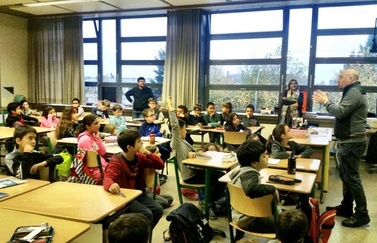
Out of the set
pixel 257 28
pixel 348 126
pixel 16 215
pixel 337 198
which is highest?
pixel 257 28

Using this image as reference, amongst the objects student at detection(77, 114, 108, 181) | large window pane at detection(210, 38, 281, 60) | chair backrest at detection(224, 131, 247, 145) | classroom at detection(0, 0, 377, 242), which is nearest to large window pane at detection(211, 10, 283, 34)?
classroom at detection(0, 0, 377, 242)

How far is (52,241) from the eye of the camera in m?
1.52

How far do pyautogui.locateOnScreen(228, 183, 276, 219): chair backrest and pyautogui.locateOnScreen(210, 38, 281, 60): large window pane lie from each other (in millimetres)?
5600

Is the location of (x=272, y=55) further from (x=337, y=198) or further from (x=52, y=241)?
(x=52, y=241)

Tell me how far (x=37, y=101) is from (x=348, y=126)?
8411mm

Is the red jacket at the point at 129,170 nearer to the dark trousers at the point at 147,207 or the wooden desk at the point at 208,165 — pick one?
the dark trousers at the point at 147,207

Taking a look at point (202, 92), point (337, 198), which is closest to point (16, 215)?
point (337, 198)

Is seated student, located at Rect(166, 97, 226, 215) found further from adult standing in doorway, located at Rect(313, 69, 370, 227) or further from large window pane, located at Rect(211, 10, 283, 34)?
large window pane, located at Rect(211, 10, 283, 34)

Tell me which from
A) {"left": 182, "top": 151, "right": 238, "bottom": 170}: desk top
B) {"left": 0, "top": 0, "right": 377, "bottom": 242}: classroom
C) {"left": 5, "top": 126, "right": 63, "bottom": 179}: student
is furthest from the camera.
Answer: {"left": 0, "top": 0, "right": 377, "bottom": 242}: classroom

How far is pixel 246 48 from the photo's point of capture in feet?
24.8

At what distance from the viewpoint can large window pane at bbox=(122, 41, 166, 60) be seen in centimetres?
833

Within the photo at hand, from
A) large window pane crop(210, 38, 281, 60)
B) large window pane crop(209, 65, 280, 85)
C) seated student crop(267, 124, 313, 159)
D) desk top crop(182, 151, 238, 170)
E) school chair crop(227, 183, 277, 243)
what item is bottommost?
school chair crop(227, 183, 277, 243)

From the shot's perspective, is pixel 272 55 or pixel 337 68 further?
pixel 272 55

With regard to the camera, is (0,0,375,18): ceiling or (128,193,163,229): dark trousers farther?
(0,0,375,18): ceiling
